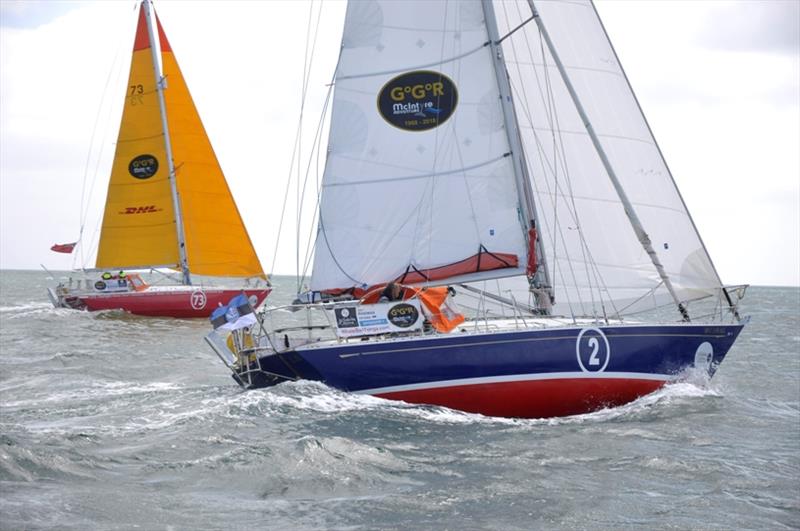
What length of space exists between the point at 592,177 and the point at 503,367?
4.23 metres

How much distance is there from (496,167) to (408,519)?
8.31m

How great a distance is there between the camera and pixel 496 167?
53.6ft

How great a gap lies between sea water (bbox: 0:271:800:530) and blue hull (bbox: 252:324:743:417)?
0.86 ft

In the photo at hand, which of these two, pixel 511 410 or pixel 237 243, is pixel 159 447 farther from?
pixel 237 243

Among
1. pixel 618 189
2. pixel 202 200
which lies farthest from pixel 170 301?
pixel 618 189

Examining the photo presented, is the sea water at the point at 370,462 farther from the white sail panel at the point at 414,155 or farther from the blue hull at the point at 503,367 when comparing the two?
the white sail panel at the point at 414,155

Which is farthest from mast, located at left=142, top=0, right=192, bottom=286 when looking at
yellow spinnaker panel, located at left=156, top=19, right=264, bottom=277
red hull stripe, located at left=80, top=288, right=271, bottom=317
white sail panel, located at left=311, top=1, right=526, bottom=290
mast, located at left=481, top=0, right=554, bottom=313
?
mast, located at left=481, top=0, right=554, bottom=313

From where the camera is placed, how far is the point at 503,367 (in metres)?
13.9

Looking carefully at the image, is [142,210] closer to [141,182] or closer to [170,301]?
[141,182]

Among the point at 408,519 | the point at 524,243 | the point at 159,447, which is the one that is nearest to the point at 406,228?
the point at 524,243

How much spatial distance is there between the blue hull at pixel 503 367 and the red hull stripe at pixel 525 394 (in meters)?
0.01

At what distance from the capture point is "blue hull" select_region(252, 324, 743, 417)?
1385 centimetres

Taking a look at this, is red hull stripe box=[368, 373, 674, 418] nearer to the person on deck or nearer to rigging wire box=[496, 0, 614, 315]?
the person on deck

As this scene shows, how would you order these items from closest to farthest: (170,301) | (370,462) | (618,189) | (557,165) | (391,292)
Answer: (370,462)
(391,292)
(618,189)
(557,165)
(170,301)
